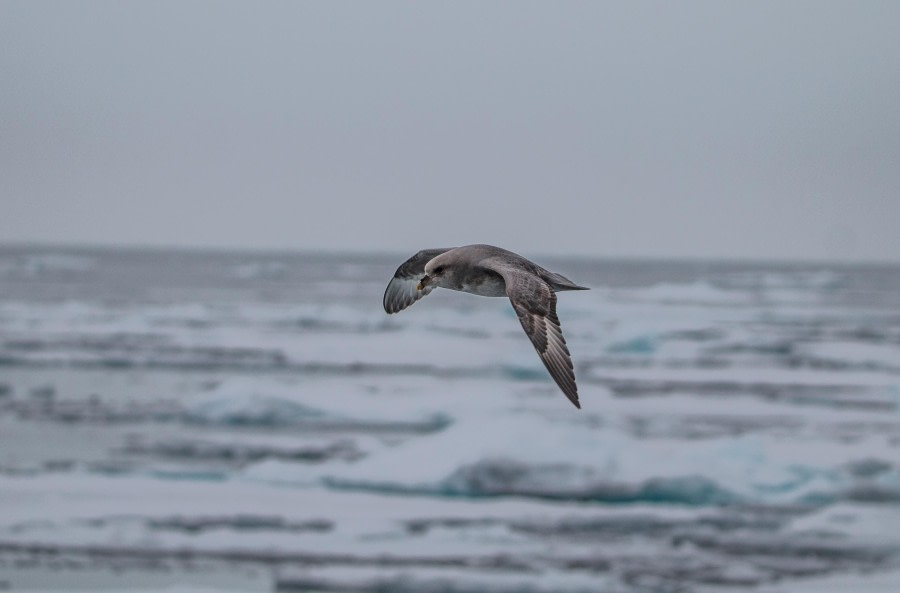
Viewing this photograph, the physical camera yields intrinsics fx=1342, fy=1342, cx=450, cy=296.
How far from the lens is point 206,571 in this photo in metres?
13.0

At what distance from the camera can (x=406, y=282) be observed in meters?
6.38

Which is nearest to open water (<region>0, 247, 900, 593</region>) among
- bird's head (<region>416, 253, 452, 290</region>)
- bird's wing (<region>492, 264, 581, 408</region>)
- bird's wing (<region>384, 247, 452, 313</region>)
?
bird's wing (<region>384, 247, 452, 313</region>)

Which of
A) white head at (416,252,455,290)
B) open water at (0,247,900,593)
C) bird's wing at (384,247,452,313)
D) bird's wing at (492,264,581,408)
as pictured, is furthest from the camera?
open water at (0,247,900,593)

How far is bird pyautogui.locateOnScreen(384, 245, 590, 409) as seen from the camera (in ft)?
16.5

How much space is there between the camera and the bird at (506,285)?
503 cm

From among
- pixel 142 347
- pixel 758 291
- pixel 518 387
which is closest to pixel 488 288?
pixel 518 387

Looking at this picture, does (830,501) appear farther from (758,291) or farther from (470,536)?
(758,291)

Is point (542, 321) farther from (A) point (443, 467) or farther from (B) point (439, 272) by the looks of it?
(A) point (443, 467)

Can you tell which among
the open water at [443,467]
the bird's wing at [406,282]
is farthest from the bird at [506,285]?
the open water at [443,467]

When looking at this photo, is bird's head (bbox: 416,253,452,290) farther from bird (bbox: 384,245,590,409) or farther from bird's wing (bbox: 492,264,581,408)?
bird's wing (bbox: 492,264,581,408)

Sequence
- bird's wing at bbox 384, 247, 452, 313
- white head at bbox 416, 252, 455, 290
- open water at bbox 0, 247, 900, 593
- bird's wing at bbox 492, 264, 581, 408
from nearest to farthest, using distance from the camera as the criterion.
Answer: bird's wing at bbox 492, 264, 581, 408 < white head at bbox 416, 252, 455, 290 < bird's wing at bbox 384, 247, 452, 313 < open water at bbox 0, 247, 900, 593

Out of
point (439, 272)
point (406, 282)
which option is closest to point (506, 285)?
point (439, 272)

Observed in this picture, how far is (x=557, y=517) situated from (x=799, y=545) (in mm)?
2583

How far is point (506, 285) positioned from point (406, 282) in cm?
123
